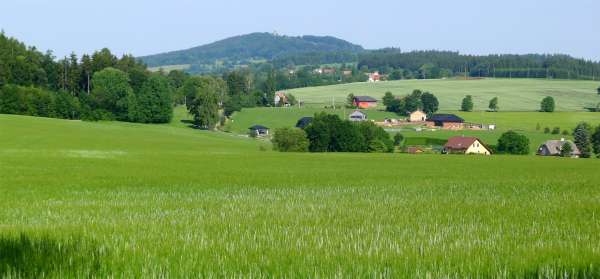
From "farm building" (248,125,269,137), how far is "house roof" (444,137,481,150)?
33.9 metres

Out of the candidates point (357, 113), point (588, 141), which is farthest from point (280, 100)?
point (588, 141)

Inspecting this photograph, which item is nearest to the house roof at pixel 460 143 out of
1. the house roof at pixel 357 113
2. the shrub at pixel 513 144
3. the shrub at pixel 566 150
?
the shrub at pixel 513 144

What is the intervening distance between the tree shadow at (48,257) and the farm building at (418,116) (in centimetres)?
13877

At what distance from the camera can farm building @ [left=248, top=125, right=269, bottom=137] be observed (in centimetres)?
12064

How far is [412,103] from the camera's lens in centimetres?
15238


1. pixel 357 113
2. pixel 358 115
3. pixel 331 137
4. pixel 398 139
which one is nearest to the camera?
pixel 331 137

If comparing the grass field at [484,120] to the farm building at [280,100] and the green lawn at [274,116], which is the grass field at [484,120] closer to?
the green lawn at [274,116]

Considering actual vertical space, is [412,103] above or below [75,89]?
below

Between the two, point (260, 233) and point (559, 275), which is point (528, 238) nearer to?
point (559, 275)

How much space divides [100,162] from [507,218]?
41.8 meters

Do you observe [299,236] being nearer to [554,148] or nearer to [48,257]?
[48,257]

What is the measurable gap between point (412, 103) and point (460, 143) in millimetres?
52269

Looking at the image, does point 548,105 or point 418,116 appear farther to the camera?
point 548,105

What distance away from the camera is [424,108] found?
156m
